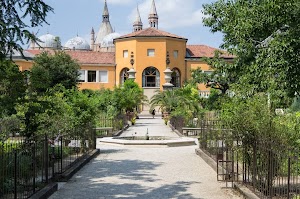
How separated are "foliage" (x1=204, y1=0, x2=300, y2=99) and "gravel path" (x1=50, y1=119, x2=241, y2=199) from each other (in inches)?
116

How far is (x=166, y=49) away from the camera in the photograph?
209ft

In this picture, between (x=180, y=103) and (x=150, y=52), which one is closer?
(x=180, y=103)

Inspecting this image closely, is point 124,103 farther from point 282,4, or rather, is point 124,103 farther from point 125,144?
point 282,4

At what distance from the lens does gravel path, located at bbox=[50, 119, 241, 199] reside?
9617 mm

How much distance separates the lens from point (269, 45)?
38.5 ft

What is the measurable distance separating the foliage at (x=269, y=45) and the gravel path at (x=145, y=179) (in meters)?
2.94

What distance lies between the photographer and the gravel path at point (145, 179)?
9.62m

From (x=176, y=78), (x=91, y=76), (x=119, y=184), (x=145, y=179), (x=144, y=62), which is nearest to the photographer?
(x=119, y=184)

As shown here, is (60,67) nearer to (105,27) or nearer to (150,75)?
(150,75)

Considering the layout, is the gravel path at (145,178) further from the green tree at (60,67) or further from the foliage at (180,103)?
the green tree at (60,67)

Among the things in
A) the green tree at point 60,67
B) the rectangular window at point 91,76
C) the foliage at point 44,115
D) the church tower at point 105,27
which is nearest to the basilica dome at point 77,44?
the church tower at point 105,27

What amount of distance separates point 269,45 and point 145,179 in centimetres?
471

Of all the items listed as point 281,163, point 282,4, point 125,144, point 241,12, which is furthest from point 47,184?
point 125,144

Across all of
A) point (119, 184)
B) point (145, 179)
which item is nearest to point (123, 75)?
point (145, 179)
